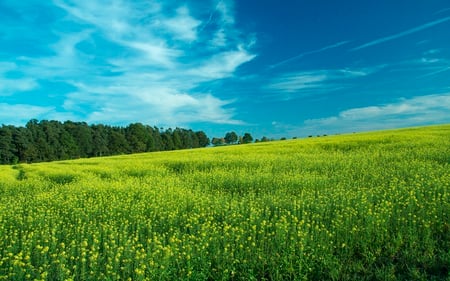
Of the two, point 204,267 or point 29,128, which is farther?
point 29,128

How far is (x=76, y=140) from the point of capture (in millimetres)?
94188

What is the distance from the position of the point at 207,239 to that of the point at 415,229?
458cm

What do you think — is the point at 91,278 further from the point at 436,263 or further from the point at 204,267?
the point at 436,263

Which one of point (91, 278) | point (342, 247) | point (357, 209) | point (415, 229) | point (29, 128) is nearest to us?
point (91, 278)

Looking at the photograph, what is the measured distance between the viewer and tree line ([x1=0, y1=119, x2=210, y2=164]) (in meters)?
79.7

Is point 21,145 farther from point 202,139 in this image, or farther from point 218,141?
point 202,139

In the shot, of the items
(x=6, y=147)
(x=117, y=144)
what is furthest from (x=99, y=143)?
(x=6, y=147)

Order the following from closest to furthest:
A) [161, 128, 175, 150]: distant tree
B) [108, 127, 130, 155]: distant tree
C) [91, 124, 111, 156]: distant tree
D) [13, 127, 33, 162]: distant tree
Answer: [13, 127, 33, 162]: distant tree
[91, 124, 111, 156]: distant tree
[108, 127, 130, 155]: distant tree
[161, 128, 175, 150]: distant tree

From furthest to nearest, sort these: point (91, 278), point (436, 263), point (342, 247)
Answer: point (342, 247)
point (436, 263)
point (91, 278)

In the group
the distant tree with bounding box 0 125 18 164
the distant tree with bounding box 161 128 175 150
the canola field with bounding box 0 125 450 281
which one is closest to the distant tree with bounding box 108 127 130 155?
the distant tree with bounding box 161 128 175 150

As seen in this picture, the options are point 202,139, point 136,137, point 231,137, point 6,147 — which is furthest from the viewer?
point 202,139

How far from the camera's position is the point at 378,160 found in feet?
57.2

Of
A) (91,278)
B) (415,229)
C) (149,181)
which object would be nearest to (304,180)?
(415,229)

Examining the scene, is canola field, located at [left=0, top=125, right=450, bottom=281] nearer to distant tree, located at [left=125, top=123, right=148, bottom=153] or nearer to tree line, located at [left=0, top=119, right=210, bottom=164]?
tree line, located at [left=0, top=119, right=210, bottom=164]
